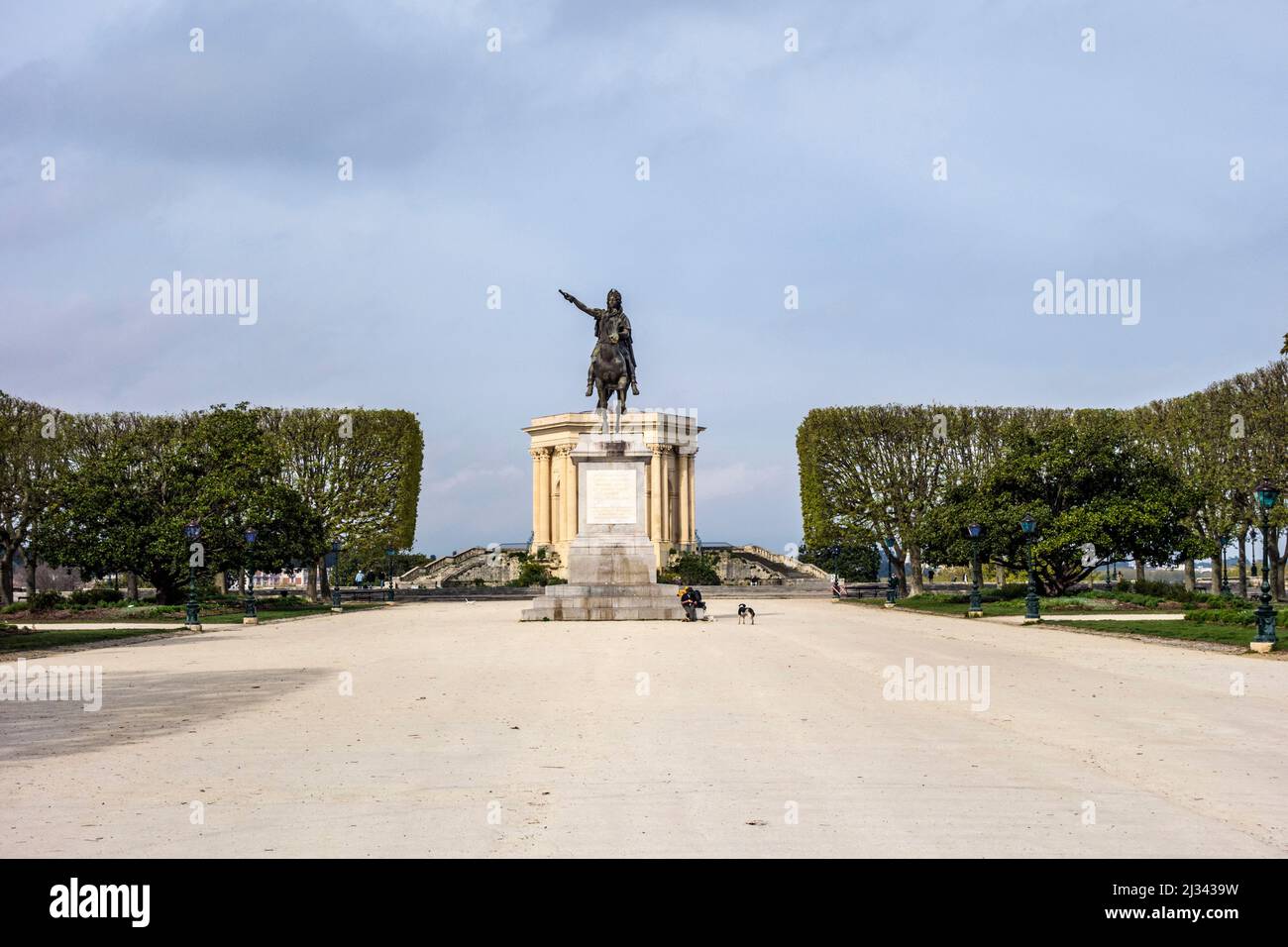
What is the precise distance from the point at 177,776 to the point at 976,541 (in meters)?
43.2

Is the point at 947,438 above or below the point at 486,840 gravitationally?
above

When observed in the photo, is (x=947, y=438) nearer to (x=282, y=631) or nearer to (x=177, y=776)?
(x=282, y=631)

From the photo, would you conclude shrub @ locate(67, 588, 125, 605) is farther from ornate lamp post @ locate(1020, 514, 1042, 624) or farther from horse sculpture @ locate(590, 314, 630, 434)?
ornate lamp post @ locate(1020, 514, 1042, 624)

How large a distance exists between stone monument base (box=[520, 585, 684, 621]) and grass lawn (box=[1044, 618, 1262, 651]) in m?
12.5

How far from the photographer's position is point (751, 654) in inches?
987

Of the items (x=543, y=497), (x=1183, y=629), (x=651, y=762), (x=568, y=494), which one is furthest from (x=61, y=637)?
(x=543, y=497)

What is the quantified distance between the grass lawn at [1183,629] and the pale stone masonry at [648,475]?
7265cm

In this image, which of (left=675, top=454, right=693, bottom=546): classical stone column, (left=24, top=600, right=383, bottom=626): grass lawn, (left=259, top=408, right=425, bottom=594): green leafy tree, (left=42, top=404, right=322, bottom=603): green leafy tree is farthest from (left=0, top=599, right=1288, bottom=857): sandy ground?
(left=675, top=454, right=693, bottom=546): classical stone column

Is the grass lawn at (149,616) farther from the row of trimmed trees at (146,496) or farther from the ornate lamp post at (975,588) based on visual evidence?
the ornate lamp post at (975,588)

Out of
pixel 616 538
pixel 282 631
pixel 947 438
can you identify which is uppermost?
pixel 947 438

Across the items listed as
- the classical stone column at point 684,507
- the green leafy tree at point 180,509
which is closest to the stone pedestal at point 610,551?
the green leafy tree at point 180,509
